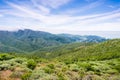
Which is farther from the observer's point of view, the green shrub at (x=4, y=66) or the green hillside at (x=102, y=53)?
the green hillside at (x=102, y=53)

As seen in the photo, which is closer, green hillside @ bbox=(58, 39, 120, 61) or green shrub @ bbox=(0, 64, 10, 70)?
green shrub @ bbox=(0, 64, 10, 70)

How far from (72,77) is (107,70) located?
10376 millimetres

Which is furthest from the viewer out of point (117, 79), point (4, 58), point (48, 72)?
point (4, 58)

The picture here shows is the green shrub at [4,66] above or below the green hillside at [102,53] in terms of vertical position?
above

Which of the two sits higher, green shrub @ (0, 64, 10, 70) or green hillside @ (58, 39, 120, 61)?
green shrub @ (0, 64, 10, 70)

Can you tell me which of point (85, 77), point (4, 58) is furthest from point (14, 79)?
point (4, 58)

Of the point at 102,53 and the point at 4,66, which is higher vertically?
the point at 4,66

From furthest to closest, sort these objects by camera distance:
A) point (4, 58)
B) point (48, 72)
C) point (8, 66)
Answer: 1. point (4, 58)
2. point (8, 66)
3. point (48, 72)

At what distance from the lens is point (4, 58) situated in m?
28.2

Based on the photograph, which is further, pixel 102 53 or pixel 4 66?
pixel 102 53

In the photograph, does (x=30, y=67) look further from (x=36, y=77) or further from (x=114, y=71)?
(x=114, y=71)

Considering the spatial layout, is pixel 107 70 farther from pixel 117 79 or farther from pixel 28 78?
pixel 28 78

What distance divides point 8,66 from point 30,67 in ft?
8.04

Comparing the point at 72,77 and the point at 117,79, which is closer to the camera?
the point at 72,77
